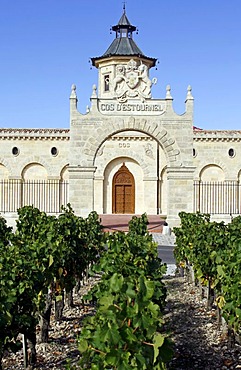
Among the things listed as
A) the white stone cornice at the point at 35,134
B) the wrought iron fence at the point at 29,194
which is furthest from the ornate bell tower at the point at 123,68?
the wrought iron fence at the point at 29,194

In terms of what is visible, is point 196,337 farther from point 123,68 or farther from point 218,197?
point 218,197

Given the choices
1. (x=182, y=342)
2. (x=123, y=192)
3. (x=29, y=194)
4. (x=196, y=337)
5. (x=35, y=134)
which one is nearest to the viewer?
(x=182, y=342)

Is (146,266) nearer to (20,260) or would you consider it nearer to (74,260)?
(20,260)

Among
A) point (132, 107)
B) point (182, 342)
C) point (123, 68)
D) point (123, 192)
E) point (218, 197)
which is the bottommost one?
point (182, 342)

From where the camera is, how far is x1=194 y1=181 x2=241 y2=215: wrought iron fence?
1222 inches

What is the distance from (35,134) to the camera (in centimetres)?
3153

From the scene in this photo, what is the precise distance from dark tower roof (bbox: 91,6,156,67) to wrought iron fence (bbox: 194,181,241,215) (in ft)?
30.9

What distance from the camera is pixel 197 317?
29.5 ft

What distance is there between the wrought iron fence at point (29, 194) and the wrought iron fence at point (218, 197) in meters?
8.17

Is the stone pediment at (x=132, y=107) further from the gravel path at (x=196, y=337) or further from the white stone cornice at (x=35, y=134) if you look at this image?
the gravel path at (x=196, y=337)

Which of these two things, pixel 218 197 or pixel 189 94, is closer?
pixel 189 94

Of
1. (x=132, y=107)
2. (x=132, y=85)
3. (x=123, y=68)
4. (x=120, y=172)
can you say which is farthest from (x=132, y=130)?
(x=120, y=172)

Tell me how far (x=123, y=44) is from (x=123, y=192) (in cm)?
1062

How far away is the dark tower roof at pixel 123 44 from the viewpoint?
33.6 metres
